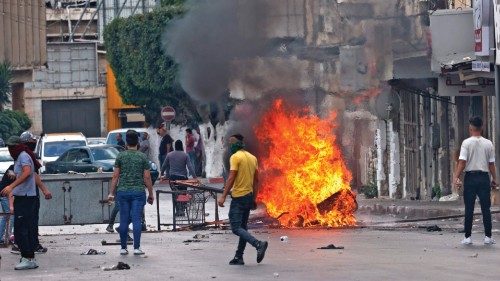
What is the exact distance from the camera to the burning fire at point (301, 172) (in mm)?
21844

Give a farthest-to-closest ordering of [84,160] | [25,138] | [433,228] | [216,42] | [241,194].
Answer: [84,160], [216,42], [433,228], [25,138], [241,194]

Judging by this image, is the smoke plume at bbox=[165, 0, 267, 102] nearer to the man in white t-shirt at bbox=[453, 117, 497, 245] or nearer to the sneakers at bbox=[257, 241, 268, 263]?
the man in white t-shirt at bbox=[453, 117, 497, 245]

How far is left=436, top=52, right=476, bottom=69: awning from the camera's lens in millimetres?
24406

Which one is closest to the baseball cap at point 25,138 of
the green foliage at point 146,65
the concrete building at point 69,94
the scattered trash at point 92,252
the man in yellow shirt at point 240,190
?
the scattered trash at point 92,252

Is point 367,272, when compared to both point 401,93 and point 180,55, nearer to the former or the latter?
point 180,55

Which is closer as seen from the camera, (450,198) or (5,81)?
→ (450,198)

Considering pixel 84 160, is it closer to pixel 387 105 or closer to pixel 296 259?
pixel 387 105

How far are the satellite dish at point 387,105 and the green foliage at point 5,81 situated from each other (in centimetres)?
3453

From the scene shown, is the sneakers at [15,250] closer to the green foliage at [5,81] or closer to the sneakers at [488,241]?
the sneakers at [488,241]

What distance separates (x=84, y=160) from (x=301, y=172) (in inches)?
732

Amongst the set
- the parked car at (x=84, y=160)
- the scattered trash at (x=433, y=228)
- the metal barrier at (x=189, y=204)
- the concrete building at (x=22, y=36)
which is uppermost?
the concrete building at (x=22, y=36)

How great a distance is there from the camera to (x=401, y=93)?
106 ft

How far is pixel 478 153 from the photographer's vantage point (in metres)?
17.3

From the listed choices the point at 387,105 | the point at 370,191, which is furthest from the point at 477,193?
the point at 370,191
